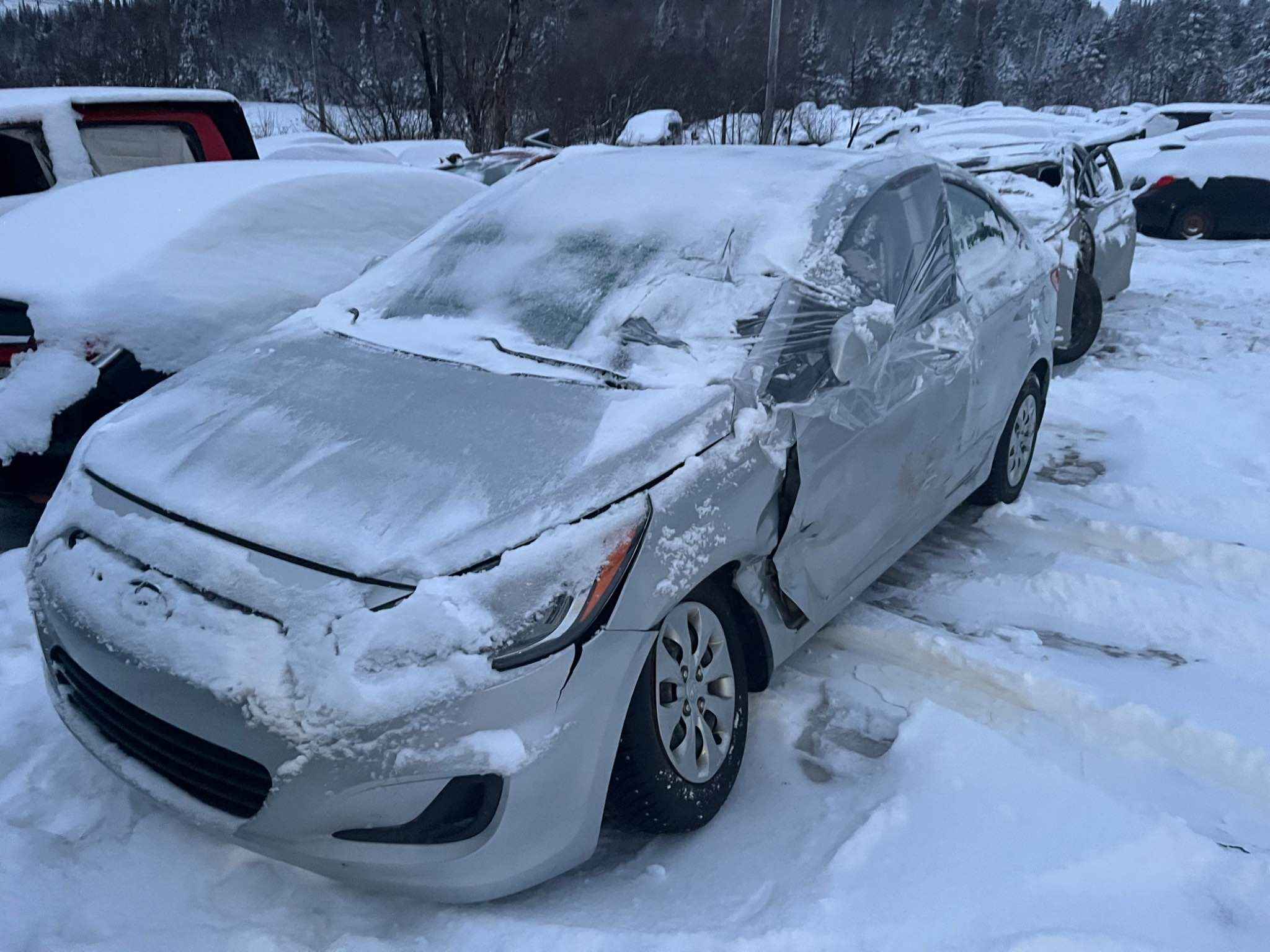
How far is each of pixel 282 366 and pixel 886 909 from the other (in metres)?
2.08

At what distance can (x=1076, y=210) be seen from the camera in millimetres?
6680

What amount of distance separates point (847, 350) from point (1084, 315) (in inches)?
195

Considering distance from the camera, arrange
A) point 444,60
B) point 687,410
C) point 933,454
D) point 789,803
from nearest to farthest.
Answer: point 687,410 → point 789,803 → point 933,454 → point 444,60

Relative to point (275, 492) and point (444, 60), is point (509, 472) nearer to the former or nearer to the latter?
point (275, 492)

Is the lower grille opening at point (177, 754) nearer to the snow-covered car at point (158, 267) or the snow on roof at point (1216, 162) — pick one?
the snow-covered car at point (158, 267)

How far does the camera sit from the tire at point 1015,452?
408 centimetres

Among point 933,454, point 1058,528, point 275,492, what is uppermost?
point 275,492

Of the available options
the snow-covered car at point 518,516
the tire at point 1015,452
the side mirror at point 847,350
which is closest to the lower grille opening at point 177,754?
the snow-covered car at point 518,516

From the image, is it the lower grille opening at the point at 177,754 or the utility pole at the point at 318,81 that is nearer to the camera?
the lower grille opening at the point at 177,754

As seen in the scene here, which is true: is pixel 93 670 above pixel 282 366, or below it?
below

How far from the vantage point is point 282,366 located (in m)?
2.74

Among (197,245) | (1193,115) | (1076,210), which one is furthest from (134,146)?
(1193,115)

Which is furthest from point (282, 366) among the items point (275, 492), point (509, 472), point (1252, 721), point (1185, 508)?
point (1185, 508)

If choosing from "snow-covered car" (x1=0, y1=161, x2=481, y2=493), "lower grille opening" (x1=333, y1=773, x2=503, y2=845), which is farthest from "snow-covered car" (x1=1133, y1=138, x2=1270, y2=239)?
"lower grille opening" (x1=333, y1=773, x2=503, y2=845)
